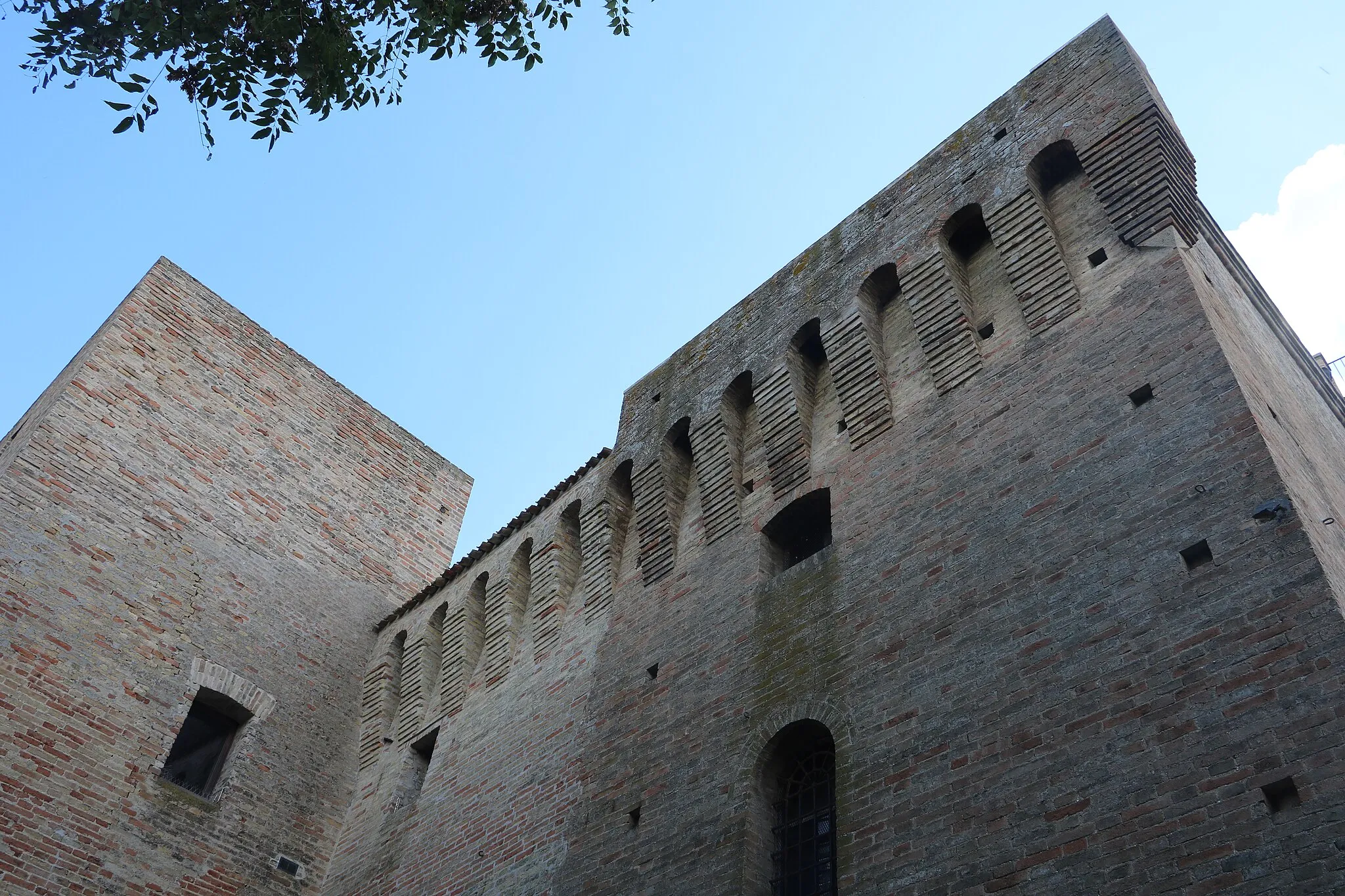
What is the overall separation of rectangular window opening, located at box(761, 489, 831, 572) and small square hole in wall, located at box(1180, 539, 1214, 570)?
373 cm

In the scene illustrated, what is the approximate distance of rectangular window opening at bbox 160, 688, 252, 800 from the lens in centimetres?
1323

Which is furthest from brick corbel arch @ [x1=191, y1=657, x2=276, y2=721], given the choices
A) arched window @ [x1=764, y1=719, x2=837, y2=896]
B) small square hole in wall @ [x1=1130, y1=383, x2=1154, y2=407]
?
small square hole in wall @ [x1=1130, y1=383, x2=1154, y2=407]

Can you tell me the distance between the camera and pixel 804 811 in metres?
8.12

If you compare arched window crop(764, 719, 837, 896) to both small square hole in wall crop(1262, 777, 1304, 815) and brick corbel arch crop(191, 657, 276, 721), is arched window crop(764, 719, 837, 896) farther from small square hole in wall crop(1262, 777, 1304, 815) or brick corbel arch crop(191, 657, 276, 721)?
brick corbel arch crop(191, 657, 276, 721)

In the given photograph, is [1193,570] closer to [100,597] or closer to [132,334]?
[100,597]

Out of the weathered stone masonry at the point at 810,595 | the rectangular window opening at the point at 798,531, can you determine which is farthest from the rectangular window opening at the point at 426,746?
the rectangular window opening at the point at 798,531

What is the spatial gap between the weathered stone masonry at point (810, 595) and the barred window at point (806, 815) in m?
0.12

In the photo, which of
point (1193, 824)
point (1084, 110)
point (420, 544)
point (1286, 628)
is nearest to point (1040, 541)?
point (1286, 628)

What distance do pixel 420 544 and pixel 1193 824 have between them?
13.8m

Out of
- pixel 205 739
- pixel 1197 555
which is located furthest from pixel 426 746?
pixel 1197 555

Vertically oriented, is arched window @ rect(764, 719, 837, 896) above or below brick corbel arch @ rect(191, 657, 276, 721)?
below

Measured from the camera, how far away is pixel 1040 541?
756cm

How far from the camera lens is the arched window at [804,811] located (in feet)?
25.4

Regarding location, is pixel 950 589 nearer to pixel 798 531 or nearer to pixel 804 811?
pixel 804 811
